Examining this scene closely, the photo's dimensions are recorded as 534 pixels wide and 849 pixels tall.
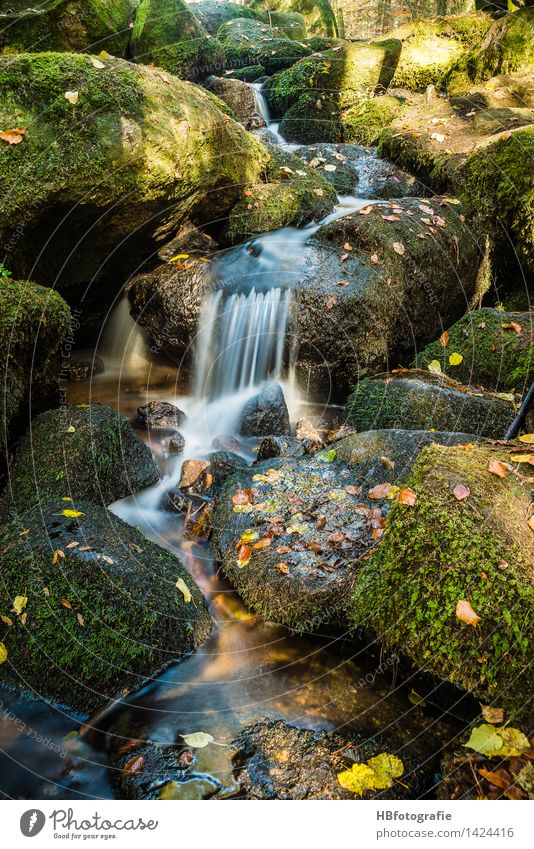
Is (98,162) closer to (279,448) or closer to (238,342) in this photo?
(238,342)

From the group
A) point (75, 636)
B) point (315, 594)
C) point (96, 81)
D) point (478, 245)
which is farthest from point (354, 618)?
point (478, 245)

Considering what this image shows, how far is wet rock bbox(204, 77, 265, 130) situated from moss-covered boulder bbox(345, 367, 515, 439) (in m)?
8.55

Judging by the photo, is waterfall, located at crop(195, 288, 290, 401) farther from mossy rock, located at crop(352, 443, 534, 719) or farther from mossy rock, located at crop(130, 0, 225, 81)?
mossy rock, located at crop(130, 0, 225, 81)

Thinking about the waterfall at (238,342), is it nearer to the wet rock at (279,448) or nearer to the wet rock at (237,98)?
the wet rock at (279,448)

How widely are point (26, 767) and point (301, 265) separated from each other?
6.20 m

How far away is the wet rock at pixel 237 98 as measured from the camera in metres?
11.5

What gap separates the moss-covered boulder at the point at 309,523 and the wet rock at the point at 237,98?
9.67 m

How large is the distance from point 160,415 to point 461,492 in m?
4.61

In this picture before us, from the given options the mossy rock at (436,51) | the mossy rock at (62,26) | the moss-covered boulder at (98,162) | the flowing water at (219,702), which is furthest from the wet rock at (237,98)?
the flowing water at (219,702)

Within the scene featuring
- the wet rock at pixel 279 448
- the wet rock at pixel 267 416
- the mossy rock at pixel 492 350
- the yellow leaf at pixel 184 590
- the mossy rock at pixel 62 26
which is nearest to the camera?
the yellow leaf at pixel 184 590

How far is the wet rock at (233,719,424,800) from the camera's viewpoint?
2.53 m

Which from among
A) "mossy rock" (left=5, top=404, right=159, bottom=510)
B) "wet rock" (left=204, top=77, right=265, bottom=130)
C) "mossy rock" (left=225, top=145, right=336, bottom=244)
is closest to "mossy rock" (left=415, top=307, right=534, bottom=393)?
"mossy rock" (left=225, top=145, right=336, bottom=244)

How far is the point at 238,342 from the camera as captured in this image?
279 inches

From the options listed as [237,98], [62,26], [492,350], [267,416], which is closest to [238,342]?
[267,416]
